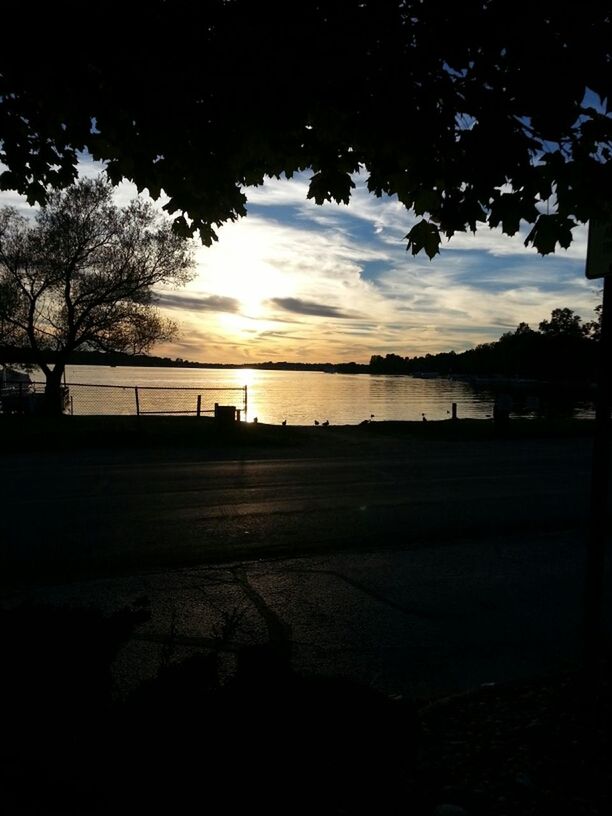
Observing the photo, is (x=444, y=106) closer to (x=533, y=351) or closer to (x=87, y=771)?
(x=87, y=771)

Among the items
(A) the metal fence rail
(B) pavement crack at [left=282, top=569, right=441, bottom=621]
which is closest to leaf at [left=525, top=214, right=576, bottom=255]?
(B) pavement crack at [left=282, top=569, right=441, bottom=621]

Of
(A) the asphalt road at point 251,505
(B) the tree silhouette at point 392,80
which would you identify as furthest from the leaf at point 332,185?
(A) the asphalt road at point 251,505

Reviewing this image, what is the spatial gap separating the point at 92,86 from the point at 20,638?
317 centimetres

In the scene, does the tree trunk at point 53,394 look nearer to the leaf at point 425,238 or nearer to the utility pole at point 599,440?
the leaf at point 425,238

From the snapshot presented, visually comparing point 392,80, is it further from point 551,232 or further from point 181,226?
point 181,226

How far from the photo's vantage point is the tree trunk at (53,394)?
26953 millimetres

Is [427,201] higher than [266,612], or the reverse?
[427,201]

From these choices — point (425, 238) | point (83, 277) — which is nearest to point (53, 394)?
point (83, 277)

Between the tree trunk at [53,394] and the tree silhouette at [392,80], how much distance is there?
980 inches

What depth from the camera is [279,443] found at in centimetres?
1811

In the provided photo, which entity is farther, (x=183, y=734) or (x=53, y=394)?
→ (x=53, y=394)

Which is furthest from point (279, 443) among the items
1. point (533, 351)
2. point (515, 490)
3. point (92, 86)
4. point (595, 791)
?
point (533, 351)

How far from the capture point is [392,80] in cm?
326

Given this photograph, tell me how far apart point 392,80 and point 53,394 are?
2674cm
